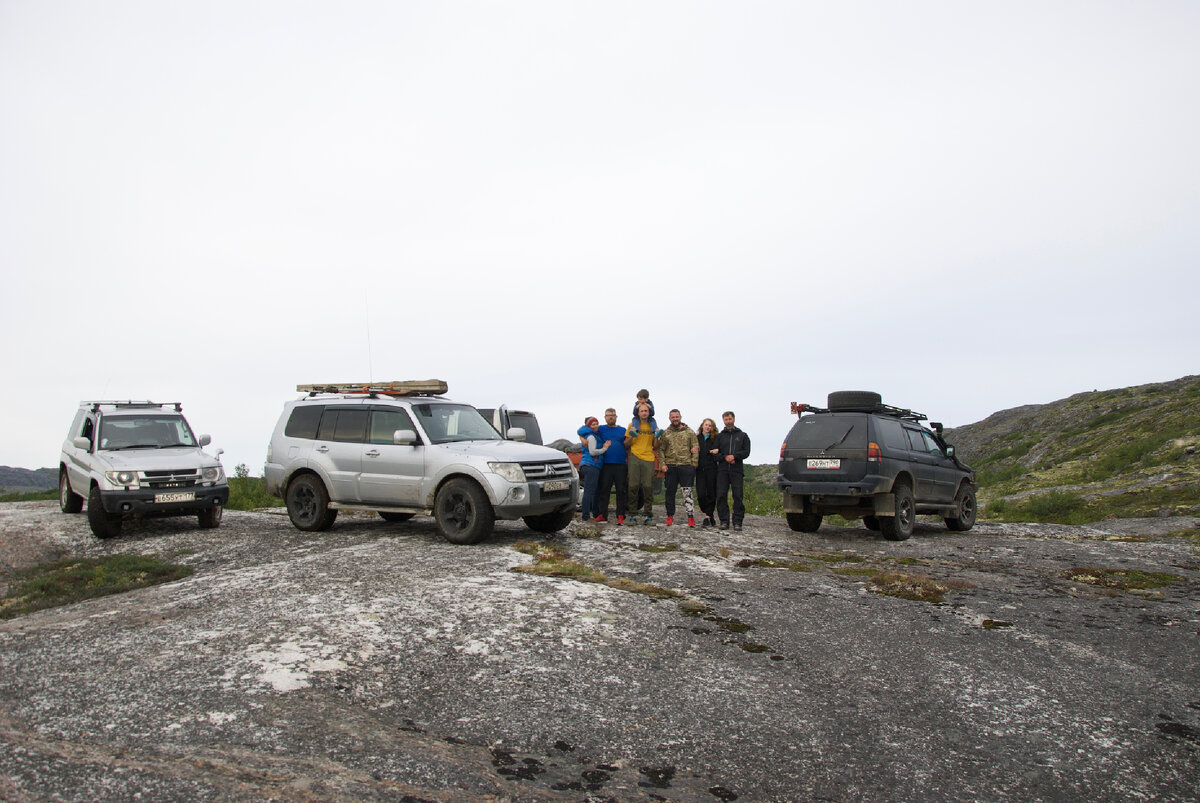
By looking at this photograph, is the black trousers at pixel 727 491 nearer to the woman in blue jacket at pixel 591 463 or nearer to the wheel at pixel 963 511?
the woman in blue jacket at pixel 591 463

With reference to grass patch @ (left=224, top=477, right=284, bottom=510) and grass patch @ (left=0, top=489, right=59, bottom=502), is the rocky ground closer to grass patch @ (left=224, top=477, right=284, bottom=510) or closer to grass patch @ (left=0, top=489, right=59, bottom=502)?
grass patch @ (left=224, top=477, right=284, bottom=510)


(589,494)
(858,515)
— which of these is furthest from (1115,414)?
(589,494)

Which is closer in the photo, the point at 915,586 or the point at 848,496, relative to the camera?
the point at 915,586

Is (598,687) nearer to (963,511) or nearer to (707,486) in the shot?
(707,486)

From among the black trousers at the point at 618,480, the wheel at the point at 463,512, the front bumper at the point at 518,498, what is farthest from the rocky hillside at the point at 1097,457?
the wheel at the point at 463,512

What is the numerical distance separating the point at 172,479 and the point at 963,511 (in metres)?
13.6

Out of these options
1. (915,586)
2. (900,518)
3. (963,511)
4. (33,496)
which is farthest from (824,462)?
(33,496)

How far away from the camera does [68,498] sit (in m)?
14.3

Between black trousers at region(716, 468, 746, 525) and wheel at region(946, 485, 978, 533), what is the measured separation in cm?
431

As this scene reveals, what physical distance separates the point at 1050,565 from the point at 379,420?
9.08 meters

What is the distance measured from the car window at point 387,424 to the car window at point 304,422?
3.54 feet

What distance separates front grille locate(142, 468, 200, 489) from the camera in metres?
11.8

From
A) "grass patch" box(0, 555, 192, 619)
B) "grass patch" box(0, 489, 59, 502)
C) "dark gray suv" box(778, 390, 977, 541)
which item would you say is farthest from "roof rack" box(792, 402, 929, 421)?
"grass patch" box(0, 489, 59, 502)

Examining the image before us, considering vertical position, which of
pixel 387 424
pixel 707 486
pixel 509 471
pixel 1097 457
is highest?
pixel 387 424
